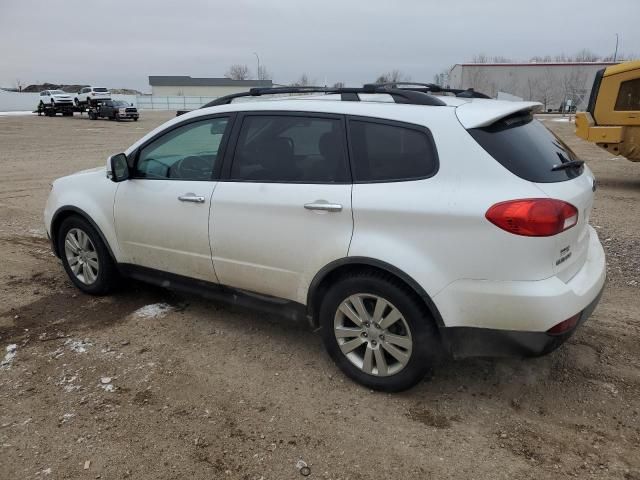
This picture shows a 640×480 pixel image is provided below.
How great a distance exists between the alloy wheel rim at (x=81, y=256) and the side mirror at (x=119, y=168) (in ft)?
2.54

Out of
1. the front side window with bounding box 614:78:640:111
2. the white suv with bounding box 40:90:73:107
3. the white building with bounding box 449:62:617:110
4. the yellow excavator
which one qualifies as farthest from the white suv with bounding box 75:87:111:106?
the front side window with bounding box 614:78:640:111

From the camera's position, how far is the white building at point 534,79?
55.6 m

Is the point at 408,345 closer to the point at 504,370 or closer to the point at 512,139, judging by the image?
the point at 504,370

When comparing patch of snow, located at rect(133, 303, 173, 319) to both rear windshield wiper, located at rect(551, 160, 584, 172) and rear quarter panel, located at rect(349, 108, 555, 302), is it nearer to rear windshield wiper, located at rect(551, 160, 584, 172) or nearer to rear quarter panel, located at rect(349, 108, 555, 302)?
rear quarter panel, located at rect(349, 108, 555, 302)

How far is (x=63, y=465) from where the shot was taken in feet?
8.64

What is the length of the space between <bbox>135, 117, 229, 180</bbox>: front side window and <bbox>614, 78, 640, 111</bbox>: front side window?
8.90m

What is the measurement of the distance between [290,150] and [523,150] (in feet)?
4.69

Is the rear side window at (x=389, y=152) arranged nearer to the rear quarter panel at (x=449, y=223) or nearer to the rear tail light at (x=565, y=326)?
the rear quarter panel at (x=449, y=223)

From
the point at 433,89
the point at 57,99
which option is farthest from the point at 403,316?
the point at 57,99

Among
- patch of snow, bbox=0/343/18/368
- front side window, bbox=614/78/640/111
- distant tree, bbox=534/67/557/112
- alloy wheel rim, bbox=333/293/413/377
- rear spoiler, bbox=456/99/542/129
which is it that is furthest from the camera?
distant tree, bbox=534/67/557/112

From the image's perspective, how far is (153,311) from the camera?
444cm

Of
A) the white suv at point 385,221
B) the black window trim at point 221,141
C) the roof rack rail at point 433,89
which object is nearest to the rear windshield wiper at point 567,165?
the white suv at point 385,221

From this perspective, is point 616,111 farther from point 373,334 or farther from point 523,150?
point 373,334

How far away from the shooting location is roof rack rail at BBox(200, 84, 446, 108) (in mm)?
3070
